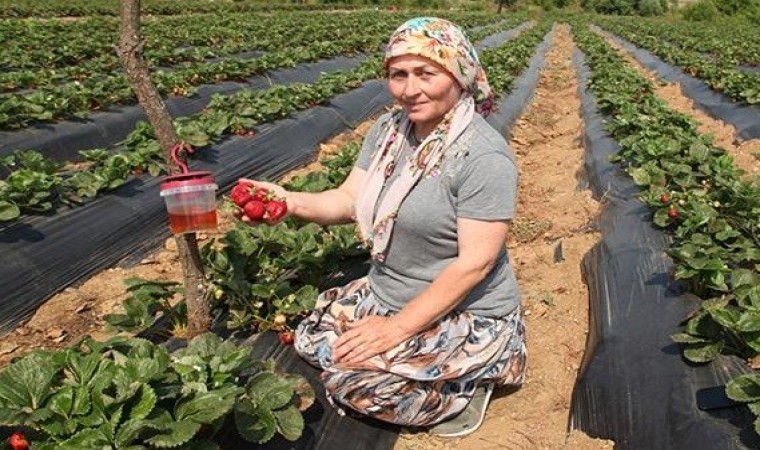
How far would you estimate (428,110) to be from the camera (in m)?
2.77

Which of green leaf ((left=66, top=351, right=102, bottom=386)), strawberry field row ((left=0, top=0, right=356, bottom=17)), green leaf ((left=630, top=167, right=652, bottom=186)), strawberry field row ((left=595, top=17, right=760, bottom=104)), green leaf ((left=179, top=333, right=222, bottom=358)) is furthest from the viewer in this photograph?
strawberry field row ((left=0, top=0, right=356, bottom=17))

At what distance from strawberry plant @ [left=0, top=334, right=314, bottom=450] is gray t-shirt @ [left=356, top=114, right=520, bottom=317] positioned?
0.74m

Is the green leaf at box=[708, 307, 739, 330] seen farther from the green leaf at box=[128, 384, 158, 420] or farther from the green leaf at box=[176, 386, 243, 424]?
the green leaf at box=[128, 384, 158, 420]

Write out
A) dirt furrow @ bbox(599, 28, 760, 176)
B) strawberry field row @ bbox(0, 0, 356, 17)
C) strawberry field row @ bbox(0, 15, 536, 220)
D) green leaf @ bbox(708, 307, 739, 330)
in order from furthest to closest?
strawberry field row @ bbox(0, 0, 356, 17) → dirt furrow @ bbox(599, 28, 760, 176) → strawberry field row @ bbox(0, 15, 536, 220) → green leaf @ bbox(708, 307, 739, 330)

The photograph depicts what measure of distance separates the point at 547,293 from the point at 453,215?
2.07 meters

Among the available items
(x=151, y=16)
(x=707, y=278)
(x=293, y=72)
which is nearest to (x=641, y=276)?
(x=707, y=278)

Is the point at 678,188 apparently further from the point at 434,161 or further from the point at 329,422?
the point at 329,422

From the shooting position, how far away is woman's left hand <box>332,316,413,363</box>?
275 centimetres

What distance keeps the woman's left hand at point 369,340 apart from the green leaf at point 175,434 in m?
0.82

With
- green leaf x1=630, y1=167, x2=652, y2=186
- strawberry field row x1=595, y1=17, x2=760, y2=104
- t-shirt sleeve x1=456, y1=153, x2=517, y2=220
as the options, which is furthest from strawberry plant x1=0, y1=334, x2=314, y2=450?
strawberry field row x1=595, y1=17, x2=760, y2=104

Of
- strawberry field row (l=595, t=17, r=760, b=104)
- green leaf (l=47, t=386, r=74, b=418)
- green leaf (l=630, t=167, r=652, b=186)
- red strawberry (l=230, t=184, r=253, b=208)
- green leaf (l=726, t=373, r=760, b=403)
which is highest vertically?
red strawberry (l=230, t=184, r=253, b=208)

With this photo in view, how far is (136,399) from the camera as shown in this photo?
2148 millimetres

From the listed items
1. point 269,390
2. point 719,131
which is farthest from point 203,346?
point 719,131

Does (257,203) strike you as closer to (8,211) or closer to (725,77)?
(8,211)
